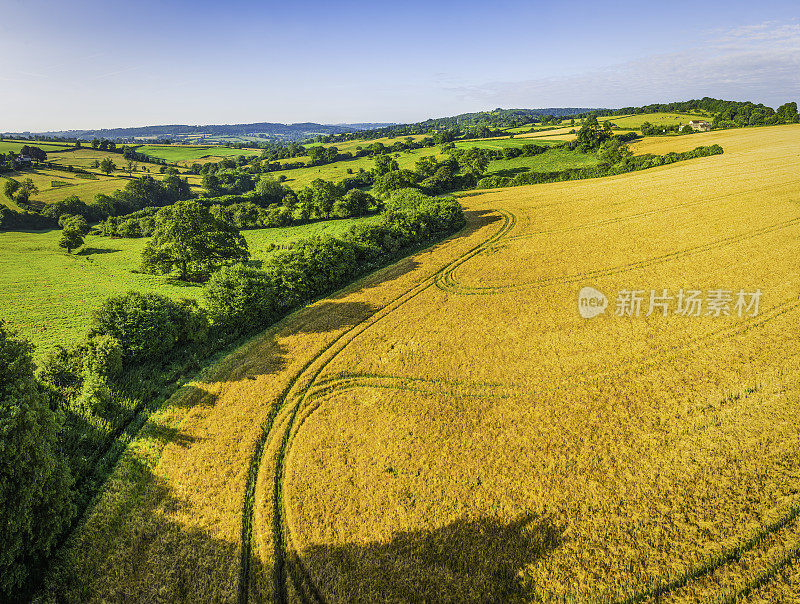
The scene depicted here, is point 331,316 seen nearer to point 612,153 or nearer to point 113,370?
point 113,370

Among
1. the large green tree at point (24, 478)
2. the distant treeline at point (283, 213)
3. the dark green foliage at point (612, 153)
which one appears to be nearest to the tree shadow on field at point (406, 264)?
the large green tree at point (24, 478)

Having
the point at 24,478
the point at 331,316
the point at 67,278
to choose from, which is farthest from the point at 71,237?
the point at 24,478

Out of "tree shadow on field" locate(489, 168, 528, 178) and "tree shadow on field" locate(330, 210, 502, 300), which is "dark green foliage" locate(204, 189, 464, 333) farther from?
"tree shadow on field" locate(489, 168, 528, 178)

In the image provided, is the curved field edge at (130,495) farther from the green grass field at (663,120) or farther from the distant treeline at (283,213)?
the green grass field at (663,120)

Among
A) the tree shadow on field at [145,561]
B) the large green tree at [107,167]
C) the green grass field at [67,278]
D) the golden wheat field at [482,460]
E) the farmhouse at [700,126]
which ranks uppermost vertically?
the farmhouse at [700,126]

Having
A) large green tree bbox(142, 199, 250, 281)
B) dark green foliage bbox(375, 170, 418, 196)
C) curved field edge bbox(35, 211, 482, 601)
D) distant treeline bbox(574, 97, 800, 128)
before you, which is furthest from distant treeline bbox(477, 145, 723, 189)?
curved field edge bbox(35, 211, 482, 601)
